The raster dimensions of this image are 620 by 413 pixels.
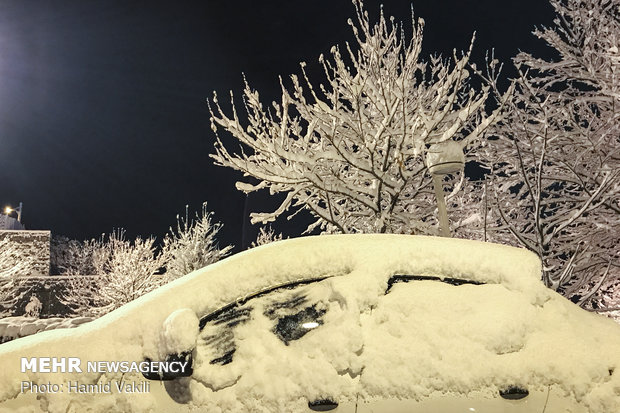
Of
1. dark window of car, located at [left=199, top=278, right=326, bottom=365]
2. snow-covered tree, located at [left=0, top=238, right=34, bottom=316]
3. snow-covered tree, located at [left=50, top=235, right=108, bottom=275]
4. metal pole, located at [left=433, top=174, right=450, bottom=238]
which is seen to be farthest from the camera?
snow-covered tree, located at [left=50, top=235, right=108, bottom=275]

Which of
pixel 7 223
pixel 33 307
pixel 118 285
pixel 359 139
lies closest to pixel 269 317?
pixel 359 139

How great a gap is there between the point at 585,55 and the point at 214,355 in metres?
9.28

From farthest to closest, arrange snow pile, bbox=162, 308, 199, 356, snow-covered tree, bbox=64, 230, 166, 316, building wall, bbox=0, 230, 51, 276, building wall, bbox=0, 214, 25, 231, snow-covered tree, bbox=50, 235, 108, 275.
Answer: snow-covered tree, bbox=50, 235, 108, 275, building wall, bbox=0, 214, 25, 231, building wall, bbox=0, 230, 51, 276, snow-covered tree, bbox=64, 230, 166, 316, snow pile, bbox=162, 308, 199, 356

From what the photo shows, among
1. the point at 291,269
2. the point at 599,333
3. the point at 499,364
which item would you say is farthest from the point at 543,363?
the point at 291,269

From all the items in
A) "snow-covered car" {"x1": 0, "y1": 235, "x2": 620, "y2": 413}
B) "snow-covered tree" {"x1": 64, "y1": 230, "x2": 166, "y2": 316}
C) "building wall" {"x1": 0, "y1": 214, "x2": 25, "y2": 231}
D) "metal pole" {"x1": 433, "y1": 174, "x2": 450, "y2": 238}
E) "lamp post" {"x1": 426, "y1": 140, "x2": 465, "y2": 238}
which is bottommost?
"snow-covered tree" {"x1": 64, "y1": 230, "x2": 166, "y2": 316}

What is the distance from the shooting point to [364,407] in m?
2.46

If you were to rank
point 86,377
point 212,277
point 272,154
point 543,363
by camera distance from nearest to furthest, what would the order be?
point 86,377, point 543,363, point 212,277, point 272,154

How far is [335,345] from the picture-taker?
8.41 ft

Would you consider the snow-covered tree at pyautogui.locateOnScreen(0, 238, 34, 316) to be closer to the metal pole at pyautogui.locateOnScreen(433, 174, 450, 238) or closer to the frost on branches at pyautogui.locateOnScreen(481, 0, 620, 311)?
the metal pole at pyautogui.locateOnScreen(433, 174, 450, 238)

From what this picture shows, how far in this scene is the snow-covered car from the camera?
244 cm

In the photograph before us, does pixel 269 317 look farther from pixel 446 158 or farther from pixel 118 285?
pixel 118 285

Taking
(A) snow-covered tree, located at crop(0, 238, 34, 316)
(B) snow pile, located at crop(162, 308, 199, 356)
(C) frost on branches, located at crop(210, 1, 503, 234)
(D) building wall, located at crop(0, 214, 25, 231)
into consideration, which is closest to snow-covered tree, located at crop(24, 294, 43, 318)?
(A) snow-covered tree, located at crop(0, 238, 34, 316)

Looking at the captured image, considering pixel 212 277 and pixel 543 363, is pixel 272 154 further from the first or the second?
pixel 543 363

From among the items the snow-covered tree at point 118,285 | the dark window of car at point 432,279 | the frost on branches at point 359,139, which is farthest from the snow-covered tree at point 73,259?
the dark window of car at point 432,279
